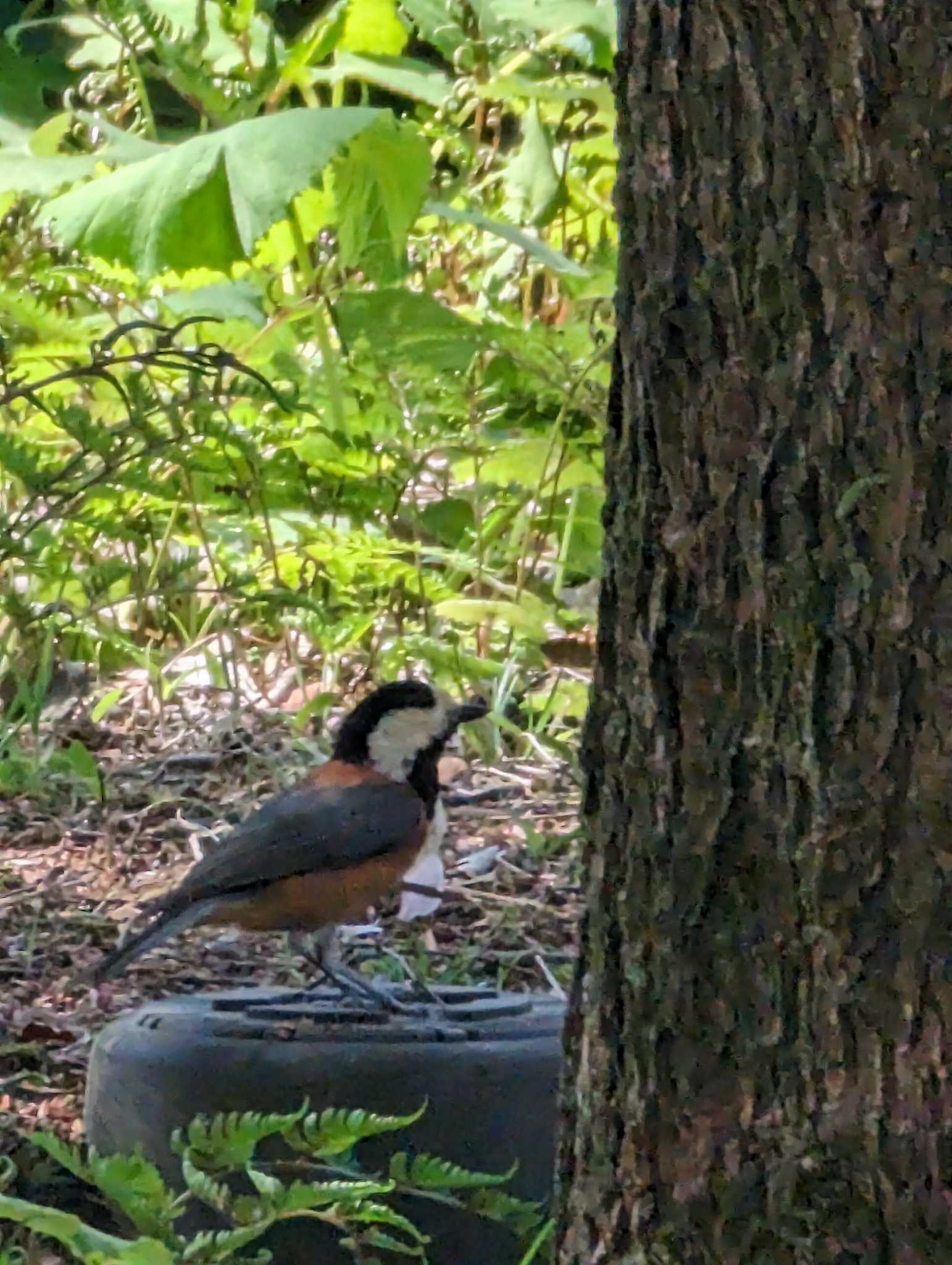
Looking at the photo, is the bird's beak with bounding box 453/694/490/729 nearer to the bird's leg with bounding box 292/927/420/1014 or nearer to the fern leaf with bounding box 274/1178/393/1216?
the bird's leg with bounding box 292/927/420/1014

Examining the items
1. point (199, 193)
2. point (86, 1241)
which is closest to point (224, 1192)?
point (86, 1241)

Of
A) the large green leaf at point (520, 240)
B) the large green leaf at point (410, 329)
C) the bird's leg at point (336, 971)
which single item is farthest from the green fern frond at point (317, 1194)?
the large green leaf at point (520, 240)

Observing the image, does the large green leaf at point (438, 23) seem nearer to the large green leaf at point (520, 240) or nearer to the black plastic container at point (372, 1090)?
the large green leaf at point (520, 240)

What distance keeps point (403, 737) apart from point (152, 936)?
0.70 m

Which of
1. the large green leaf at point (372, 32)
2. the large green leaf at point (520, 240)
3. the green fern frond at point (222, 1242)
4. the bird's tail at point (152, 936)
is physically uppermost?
the large green leaf at point (372, 32)

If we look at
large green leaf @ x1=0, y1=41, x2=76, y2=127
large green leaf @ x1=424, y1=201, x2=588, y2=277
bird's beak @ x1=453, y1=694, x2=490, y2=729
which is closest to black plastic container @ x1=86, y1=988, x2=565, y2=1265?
bird's beak @ x1=453, y1=694, x2=490, y2=729

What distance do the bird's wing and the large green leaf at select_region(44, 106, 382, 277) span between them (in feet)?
3.86

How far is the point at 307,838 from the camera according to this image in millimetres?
2797

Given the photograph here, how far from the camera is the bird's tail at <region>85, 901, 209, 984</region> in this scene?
2.51 m

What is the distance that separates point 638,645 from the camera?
4.97 feet

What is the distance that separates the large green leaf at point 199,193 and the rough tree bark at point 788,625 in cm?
204

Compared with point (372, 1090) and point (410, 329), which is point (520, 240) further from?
point (372, 1090)

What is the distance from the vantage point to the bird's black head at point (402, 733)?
3.08 metres

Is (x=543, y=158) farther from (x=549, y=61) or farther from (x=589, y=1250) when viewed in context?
(x=589, y=1250)
